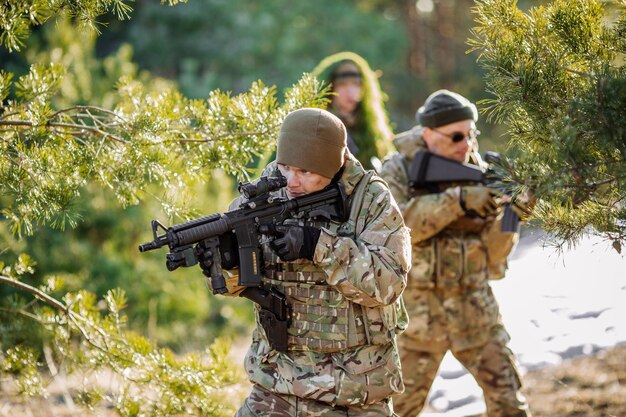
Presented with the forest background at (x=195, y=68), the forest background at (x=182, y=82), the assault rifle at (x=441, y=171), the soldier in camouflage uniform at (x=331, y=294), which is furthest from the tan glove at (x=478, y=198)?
the soldier in camouflage uniform at (x=331, y=294)

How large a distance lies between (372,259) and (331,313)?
30 centimetres

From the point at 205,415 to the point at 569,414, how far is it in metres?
2.61

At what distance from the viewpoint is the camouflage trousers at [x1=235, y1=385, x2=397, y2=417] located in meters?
3.08

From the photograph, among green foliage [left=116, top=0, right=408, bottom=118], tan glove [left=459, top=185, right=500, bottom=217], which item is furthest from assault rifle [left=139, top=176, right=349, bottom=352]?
green foliage [left=116, top=0, right=408, bottom=118]

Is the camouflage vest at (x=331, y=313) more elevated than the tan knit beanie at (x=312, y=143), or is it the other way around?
the tan knit beanie at (x=312, y=143)

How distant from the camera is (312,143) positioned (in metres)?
3.01

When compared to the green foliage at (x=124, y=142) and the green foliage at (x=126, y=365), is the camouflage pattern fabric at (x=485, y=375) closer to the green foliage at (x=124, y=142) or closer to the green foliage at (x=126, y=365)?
the green foliage at (x=126, y=365)

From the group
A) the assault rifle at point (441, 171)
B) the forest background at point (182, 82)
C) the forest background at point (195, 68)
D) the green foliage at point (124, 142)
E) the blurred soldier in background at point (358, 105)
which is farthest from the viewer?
the forest background at point (195, 68)

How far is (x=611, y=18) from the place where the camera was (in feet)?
9.36

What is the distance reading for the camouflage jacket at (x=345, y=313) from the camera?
9.68 feet

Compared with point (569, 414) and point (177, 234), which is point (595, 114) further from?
point (569, 414)

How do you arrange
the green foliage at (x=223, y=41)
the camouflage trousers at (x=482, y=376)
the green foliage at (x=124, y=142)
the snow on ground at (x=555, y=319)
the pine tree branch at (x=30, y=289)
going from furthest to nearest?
1. the green foliage at (x=223, y=41)
2. the snow on ground at (x=555, y=319)
3. the camouflage trousers at (x=482, y=376)
4. the pine tree branch at (x=30, y=289)
5. the green foliage at (x=124, y=142)

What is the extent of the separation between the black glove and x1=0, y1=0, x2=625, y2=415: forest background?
74 centimetres

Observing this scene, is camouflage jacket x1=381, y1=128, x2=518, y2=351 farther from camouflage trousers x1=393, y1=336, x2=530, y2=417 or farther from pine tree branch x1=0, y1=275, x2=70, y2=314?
pine tree branch x1=0, y1=275, x2=70, y2=314
